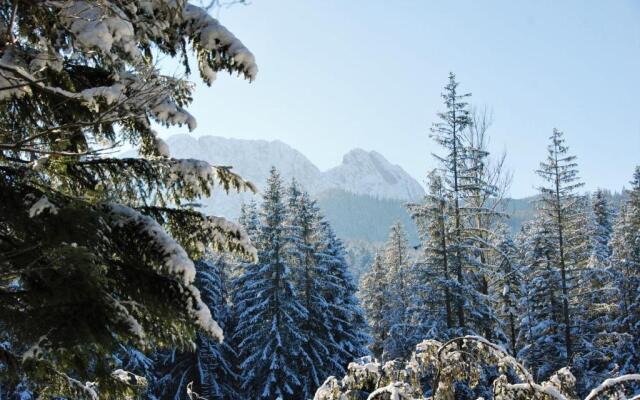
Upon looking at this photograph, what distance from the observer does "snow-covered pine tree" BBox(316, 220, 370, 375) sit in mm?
23516

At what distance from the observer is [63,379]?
3.87 metres

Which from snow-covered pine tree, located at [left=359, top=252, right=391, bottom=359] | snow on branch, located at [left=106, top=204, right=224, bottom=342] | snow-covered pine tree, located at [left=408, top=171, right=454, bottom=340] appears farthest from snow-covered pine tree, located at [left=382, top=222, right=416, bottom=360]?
snow on branch, located at [left=106, top=204, right=224, bottom=342]

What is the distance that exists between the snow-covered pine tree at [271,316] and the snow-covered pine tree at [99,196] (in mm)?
17606

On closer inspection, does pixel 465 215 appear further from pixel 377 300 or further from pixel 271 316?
pixel 377 300

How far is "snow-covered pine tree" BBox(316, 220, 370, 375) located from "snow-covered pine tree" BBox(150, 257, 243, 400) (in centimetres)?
522

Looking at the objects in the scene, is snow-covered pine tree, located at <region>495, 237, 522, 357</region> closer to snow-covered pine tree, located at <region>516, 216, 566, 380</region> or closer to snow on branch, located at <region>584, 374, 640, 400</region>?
snow-covered pine tree, located at <region>516, 216, 566, 380</region>

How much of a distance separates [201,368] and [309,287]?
6114 mm

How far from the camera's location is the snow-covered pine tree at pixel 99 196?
2293 millimetres

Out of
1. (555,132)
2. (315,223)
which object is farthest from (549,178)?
(315,223)

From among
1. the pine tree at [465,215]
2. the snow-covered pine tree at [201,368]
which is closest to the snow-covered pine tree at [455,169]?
the pine tree at [465,215]

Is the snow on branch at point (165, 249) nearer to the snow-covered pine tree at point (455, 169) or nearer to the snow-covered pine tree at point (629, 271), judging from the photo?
the snow-covered pine tree at point (455, 169)

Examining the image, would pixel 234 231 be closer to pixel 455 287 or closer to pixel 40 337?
pixel 40 337

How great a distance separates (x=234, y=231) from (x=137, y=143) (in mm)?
1295

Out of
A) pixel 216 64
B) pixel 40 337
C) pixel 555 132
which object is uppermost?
pixel 555 132
